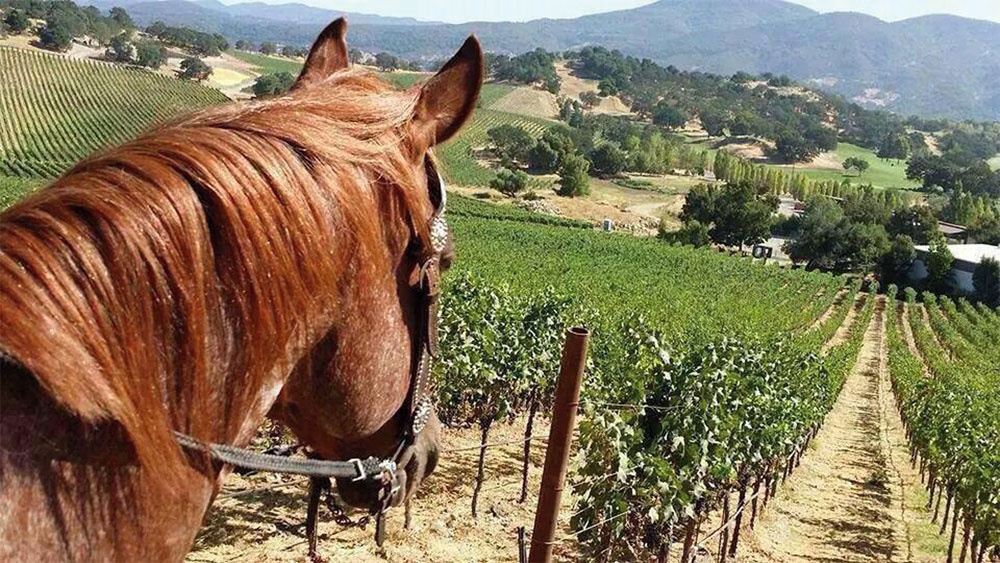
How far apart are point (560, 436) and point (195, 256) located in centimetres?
206

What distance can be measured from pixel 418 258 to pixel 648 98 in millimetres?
187953

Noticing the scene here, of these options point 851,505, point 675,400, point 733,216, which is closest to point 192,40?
point 733,216

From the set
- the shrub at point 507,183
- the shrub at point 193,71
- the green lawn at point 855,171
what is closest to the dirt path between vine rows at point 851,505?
the shrub at point 507,183

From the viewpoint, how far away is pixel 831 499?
14234 millimetres

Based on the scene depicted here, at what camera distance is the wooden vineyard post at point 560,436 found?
2787 mm

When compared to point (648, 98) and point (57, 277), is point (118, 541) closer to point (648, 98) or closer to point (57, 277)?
point (57, 277)

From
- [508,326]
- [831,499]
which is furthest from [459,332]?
[831,499]

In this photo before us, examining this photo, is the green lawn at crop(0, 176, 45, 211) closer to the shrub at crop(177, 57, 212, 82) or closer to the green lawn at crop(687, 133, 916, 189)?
the shrub at crop(177, 57, 212, 82)

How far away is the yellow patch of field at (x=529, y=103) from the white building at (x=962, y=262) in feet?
275

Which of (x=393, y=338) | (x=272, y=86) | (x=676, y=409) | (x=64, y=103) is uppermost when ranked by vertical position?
(x=272, y=86)

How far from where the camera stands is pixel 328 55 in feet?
5.91

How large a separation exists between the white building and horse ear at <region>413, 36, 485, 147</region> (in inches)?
2487

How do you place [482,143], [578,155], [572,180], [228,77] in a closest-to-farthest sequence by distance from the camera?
[572,180] → [578,155] → [482,143] → [228,77]

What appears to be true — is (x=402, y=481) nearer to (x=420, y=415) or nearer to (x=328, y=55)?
(x=420, y=415)
